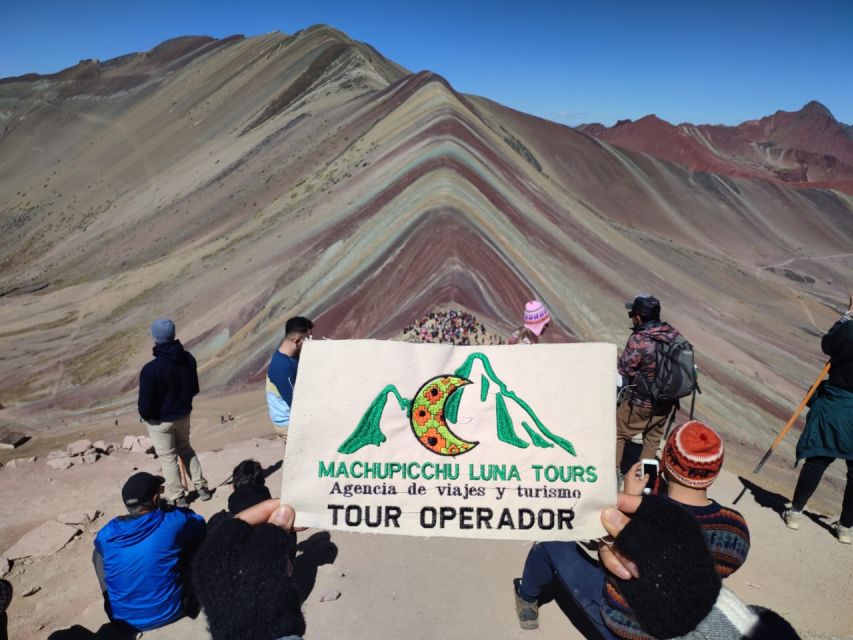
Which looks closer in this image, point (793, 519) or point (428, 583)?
point (428, 583)

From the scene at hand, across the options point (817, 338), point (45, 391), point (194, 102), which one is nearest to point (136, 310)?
point (45, 391)

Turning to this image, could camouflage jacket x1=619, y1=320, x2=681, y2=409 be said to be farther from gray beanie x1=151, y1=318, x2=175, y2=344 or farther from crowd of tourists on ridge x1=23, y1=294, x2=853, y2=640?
gray beanie x1=151, y1=318, x2=175, y2=344

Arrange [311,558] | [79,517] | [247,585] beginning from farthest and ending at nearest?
[79,517], [311,558], [247,585]

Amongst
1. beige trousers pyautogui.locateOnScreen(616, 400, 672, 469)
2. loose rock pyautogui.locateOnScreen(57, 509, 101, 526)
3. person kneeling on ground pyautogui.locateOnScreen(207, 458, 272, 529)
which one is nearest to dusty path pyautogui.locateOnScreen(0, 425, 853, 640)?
Result: loose rock pyautogui.locateOnScreen(57, 509, 101, 526)

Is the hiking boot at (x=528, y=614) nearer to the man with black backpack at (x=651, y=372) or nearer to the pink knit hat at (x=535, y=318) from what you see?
the man with black backpack at (x=651, y=372)

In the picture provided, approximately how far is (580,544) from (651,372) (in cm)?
155

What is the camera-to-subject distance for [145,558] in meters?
3.00

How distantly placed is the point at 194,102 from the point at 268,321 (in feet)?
96.8

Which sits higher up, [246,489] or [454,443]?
[454,443]

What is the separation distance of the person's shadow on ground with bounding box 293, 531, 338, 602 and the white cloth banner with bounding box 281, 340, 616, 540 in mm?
1355

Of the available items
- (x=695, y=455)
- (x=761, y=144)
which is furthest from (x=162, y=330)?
(x=761, y=144)

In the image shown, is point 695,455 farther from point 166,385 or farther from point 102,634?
point 166,385

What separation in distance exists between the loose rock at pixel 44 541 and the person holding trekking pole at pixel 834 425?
18.5ft

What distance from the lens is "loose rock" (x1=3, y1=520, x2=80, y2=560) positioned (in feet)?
14.5
